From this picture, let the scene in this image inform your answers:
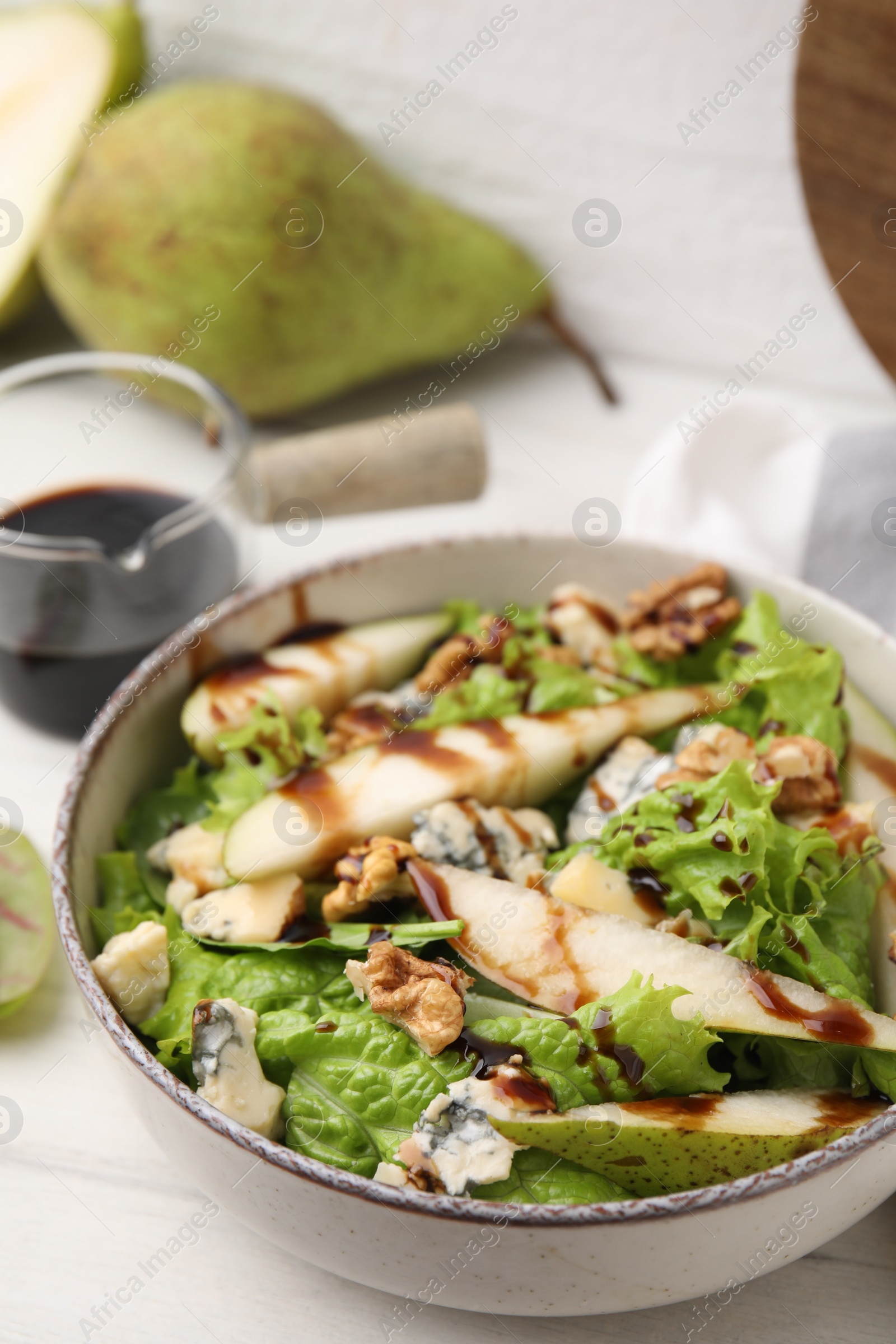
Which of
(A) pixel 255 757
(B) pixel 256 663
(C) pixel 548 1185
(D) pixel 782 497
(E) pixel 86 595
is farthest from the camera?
(D) pixel 782 497

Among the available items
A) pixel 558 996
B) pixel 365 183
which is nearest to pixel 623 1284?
pixel 558 996

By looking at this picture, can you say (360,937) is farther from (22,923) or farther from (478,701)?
(22,923)

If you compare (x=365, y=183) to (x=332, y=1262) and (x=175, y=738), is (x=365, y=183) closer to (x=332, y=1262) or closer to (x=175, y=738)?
(x=175, y=738)

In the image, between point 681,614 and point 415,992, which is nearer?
point 415,992

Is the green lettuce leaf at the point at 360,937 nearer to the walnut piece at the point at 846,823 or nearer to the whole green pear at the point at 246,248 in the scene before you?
the walnut piece at the point at 846,823

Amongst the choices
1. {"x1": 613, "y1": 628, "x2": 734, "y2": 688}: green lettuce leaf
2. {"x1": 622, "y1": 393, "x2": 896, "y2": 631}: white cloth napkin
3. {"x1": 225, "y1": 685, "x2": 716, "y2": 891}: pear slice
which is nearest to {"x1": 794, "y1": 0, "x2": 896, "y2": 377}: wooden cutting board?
{"x1": 622, "y1": 393, "x2": 896, "y2": 631}: white cloth napkin

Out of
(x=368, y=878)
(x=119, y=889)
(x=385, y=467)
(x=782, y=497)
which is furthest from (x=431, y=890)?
(x=782, y=497)

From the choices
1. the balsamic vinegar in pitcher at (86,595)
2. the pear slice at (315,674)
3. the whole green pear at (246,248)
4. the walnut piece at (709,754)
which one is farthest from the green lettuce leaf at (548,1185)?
the whole green pear at (246,248)
